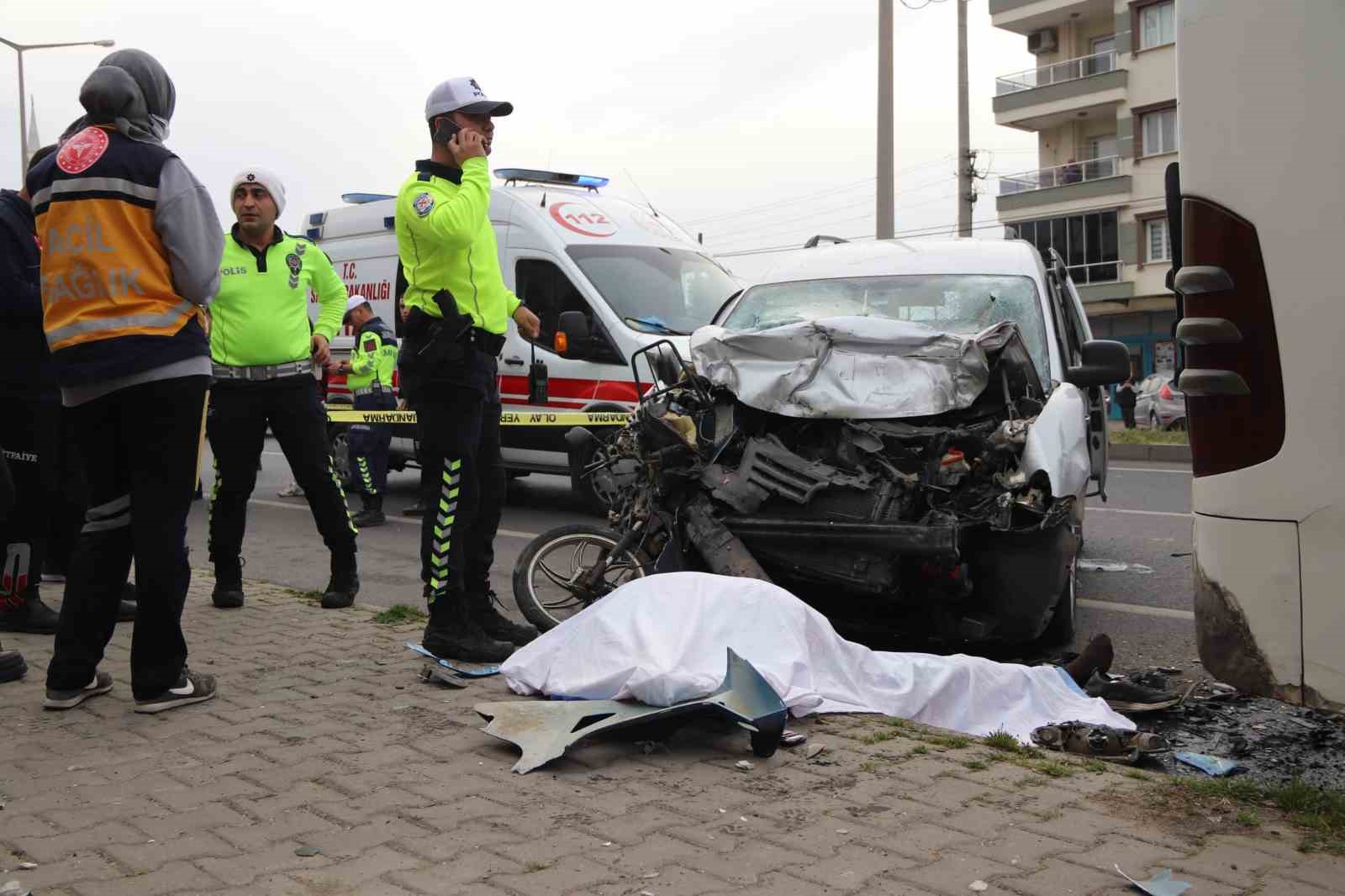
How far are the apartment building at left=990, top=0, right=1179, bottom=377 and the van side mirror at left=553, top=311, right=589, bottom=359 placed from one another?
1328 inches

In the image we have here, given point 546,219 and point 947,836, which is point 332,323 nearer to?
point 546,219

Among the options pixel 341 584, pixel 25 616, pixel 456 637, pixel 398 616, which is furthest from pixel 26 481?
pixel 456 637

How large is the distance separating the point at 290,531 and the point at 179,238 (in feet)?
20.5

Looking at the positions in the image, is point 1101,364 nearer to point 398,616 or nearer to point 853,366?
point 853,366

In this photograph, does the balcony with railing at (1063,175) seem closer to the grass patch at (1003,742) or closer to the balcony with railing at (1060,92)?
the balcony with railing at (1060,92)

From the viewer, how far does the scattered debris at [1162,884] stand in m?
2.80

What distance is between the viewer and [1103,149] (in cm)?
4522

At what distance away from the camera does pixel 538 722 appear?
3.88m

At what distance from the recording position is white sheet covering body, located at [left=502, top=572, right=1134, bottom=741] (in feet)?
13.7

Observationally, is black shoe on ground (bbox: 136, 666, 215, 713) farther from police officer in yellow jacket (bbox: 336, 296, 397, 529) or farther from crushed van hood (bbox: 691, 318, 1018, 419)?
police officer in yellow jacket (bbox: 336, 296, 397, 529)

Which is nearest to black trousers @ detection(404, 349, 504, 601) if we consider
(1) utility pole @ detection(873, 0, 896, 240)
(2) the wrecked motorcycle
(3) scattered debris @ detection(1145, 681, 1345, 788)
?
(2) the wrecked motorcycle

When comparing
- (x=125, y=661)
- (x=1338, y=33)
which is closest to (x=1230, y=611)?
(x=1338, y=33)

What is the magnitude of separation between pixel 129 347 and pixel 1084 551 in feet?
21.2

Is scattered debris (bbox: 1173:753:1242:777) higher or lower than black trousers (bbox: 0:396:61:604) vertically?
lower
